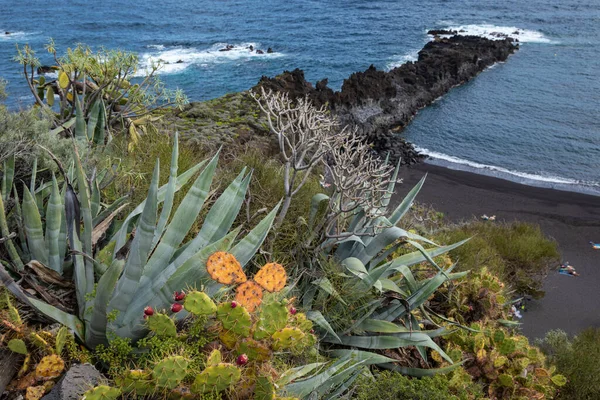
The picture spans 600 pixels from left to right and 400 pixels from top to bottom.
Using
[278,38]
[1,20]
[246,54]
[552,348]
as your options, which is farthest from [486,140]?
[1,20]

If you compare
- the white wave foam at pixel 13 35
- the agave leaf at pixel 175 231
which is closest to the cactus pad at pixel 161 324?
the agave leaf at pixel 175 231

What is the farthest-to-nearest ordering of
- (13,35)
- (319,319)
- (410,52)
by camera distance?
(13,35), (410,52), (319,319)

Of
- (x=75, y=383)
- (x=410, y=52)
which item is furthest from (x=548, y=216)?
(x=410, y=52)

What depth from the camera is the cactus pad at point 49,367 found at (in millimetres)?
2789

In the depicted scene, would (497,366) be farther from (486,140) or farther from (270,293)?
(486,140)

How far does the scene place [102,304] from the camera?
2867mm

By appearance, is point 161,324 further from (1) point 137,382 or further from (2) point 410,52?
(2) point 410,52

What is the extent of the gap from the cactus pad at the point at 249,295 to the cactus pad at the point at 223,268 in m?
0.05

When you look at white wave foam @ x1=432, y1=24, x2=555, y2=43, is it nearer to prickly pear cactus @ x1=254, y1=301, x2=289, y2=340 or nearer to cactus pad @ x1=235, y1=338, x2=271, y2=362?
prickly pear cactus @ x1=254, y1=301, x2=289, y2=340

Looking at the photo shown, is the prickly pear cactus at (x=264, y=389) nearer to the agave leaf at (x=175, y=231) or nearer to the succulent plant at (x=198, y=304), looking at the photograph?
the succulent plant at (x=198, y=304)

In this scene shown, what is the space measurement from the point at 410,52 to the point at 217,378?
34.6 meters

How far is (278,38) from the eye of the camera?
38.7m

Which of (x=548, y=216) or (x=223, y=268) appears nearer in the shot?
(x=223, y=268)

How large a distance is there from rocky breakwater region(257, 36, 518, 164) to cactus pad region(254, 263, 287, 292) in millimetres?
13158
